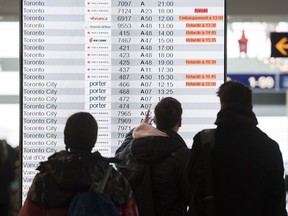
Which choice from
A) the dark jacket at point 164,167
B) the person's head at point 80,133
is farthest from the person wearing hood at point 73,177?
the dark jacket at point 164,167

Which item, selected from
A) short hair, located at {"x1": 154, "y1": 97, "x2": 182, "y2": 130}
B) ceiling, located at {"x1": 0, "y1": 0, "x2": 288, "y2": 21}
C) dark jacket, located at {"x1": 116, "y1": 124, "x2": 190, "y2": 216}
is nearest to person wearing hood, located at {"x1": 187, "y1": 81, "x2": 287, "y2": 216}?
dark jacket, located at {"x1": 116, "y1": 124, "x2": 190, "y2": 216}

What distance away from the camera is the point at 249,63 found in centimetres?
1305

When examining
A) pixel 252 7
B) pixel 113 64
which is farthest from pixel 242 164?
pixel 252 7

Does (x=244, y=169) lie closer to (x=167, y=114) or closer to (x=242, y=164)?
(x=242, y=164)

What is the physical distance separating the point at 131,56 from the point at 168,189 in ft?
4.32

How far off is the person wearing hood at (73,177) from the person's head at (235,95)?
755mm

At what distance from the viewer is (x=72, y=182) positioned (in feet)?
8.68

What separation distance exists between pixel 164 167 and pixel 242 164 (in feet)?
1.74

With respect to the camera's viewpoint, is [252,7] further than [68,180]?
Yes

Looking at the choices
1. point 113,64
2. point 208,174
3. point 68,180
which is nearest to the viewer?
point 68,180

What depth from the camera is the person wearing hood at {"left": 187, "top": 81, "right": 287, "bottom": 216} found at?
9.97ft

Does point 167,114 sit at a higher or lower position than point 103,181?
higher

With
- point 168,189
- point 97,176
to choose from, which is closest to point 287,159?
point 168,189

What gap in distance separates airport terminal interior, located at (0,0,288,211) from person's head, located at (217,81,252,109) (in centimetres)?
157
